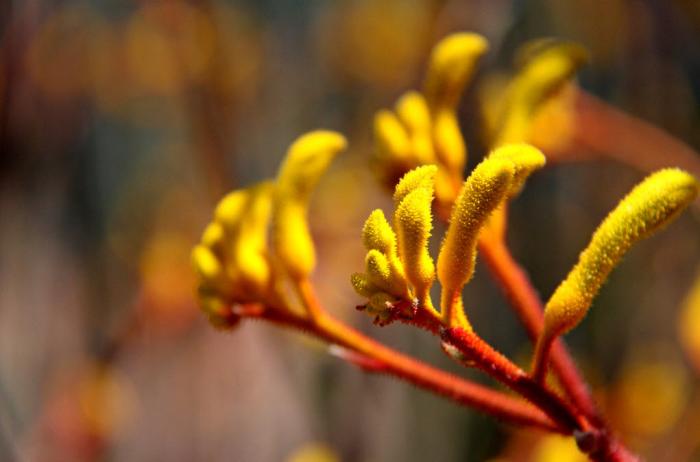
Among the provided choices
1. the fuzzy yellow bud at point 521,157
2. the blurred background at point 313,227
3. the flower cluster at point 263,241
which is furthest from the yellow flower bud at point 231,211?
the blurred background at point 313,227

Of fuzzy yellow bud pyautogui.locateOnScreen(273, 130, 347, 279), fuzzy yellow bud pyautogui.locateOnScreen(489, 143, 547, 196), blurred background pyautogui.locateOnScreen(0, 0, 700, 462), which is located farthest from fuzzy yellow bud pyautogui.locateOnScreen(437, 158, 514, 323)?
blurred background pyautogui.locateOnScreen(0, 0, 700, 462)

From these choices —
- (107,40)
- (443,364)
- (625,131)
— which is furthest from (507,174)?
(107,40)

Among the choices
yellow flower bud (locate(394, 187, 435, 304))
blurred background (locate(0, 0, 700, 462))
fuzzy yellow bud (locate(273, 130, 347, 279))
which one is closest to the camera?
yellow flower bud (locate(394, 187, 435, 304))

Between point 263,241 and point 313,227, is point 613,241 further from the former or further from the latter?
point 313,227

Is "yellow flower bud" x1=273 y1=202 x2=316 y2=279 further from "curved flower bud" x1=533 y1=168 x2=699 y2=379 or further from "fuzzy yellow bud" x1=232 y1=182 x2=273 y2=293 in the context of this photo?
"curved flower bud" x1=533 y1=168 x2=699 y2=379

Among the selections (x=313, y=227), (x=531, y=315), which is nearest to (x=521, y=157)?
(x=531, y=315)

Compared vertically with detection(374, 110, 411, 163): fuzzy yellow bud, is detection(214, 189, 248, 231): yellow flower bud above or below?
below

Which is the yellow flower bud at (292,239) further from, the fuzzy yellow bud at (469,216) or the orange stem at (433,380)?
the fuzzy yellow bud at (469,216)
